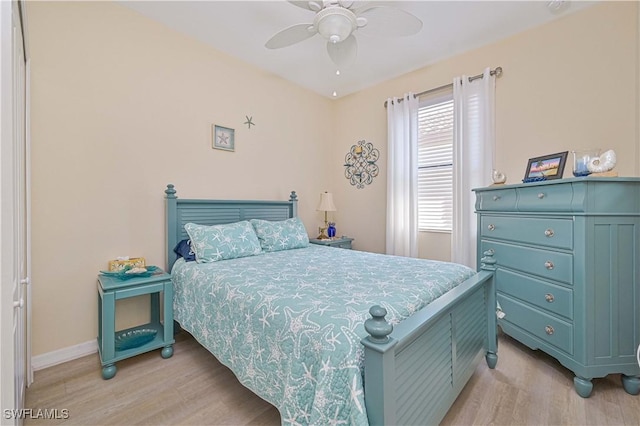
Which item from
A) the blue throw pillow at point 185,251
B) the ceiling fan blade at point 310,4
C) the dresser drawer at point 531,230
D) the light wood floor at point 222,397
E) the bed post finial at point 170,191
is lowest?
the light wood floor at point 222,397

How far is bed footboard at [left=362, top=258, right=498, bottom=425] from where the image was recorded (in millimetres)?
942

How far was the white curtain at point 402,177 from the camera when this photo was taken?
11.1ft

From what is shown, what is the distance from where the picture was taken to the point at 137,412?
61.9 inches

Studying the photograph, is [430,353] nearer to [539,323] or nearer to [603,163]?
[539,323]

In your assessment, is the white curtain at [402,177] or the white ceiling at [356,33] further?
the white curtain at [402,177]

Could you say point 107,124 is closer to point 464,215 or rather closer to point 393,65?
point 393,65

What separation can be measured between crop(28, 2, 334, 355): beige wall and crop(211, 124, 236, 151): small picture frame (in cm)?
6

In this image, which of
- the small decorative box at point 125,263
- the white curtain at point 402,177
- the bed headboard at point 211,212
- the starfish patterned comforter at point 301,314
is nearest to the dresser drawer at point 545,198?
the starfish patterned comforter at point 301,314

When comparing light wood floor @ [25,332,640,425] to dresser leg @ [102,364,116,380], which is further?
dresser leg @ [102,364,116,380]

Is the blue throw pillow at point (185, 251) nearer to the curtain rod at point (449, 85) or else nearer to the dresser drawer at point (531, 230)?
the dresser drawer at point (531, 230)

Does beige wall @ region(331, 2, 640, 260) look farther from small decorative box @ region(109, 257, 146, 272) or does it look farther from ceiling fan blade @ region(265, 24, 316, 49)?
small decorative box @ region(109, 257, 146, 272)

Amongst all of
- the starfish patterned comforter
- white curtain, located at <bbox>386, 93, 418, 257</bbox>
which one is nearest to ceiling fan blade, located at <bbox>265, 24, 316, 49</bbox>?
the starfish patterned comforter

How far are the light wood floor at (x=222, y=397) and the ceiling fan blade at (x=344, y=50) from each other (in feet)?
7.95

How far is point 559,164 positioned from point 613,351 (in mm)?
1285
